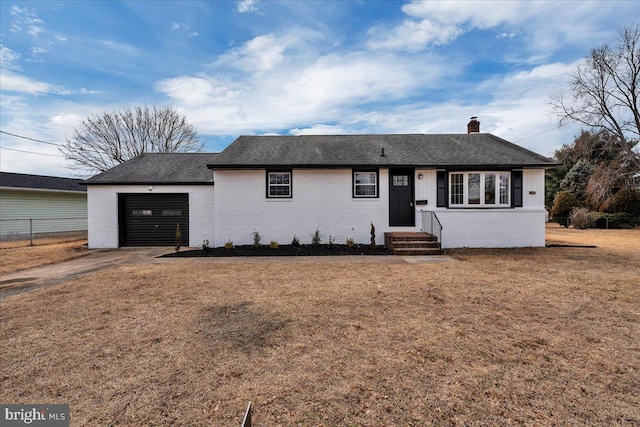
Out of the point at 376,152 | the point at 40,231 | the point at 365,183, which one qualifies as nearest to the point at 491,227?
the point at 365,183

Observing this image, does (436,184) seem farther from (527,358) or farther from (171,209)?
(171,209)

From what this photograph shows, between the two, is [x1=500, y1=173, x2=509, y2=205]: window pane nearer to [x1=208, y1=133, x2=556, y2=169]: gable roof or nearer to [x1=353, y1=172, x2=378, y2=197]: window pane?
[x1=208, y1=133, x2=556, y2=169]: gable roof

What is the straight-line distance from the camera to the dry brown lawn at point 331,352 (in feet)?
7.71

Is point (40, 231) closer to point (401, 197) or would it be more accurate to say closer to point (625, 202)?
point (401, 197)

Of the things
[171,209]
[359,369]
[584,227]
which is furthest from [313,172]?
[584,227]

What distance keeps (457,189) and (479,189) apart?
88cm

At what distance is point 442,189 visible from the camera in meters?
11.5

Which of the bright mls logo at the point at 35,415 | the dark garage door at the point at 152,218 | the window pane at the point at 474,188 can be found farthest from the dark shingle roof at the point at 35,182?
the window pane at the point at 474,188

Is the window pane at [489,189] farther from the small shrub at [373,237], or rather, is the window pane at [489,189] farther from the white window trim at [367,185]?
the small shrub at [373,237]

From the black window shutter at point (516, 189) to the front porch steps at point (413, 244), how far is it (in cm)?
395

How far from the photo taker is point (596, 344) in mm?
3424

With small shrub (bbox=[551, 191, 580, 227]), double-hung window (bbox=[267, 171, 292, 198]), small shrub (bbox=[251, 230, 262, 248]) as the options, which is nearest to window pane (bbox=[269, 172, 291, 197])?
double-hung window (bbox=[267, 171, 292, 198])

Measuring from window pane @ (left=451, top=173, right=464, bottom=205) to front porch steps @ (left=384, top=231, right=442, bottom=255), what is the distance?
2.14 metres

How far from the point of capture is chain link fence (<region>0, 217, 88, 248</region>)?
15.0 meters
